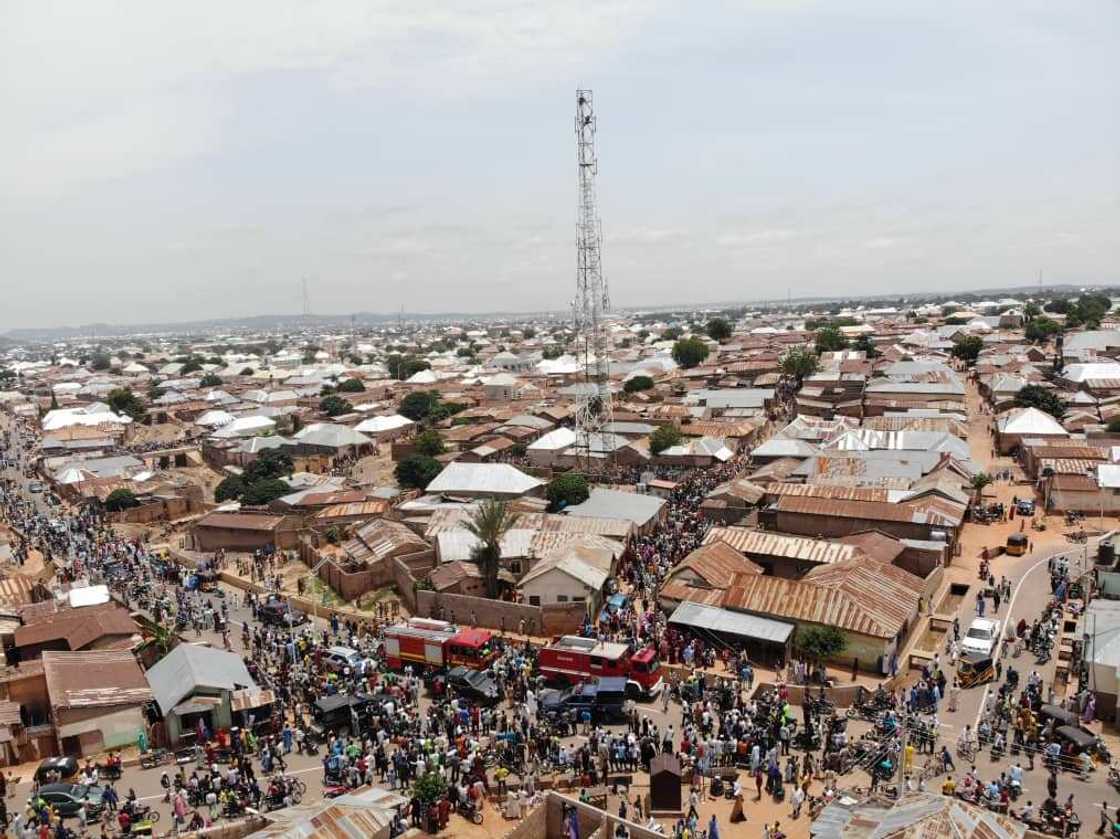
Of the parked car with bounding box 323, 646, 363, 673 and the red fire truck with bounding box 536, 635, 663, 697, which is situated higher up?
the red fire truck with bounding box 536, 635, 663, 697

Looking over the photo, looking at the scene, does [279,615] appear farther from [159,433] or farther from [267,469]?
[159,433]

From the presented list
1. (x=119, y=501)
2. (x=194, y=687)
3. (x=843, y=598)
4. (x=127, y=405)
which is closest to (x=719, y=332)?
(x=127, y=405)

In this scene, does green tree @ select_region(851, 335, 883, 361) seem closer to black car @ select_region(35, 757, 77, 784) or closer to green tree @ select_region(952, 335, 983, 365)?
green tree @ select_region(952, 335, 983, 365)

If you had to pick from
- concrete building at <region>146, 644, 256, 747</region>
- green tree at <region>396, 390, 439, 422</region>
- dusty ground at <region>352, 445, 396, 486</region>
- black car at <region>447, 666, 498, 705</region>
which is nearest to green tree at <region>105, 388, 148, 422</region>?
green tree at <region>396, 390, 439, 422</region>

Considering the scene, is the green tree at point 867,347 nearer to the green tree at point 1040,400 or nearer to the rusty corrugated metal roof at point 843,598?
the green tree at point 1040,400

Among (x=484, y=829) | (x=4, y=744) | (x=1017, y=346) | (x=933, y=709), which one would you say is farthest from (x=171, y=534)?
(x=1017, y=346)

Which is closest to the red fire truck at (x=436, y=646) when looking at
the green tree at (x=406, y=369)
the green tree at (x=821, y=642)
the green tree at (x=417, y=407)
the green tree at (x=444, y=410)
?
the green tree at (x=821, y=642)
